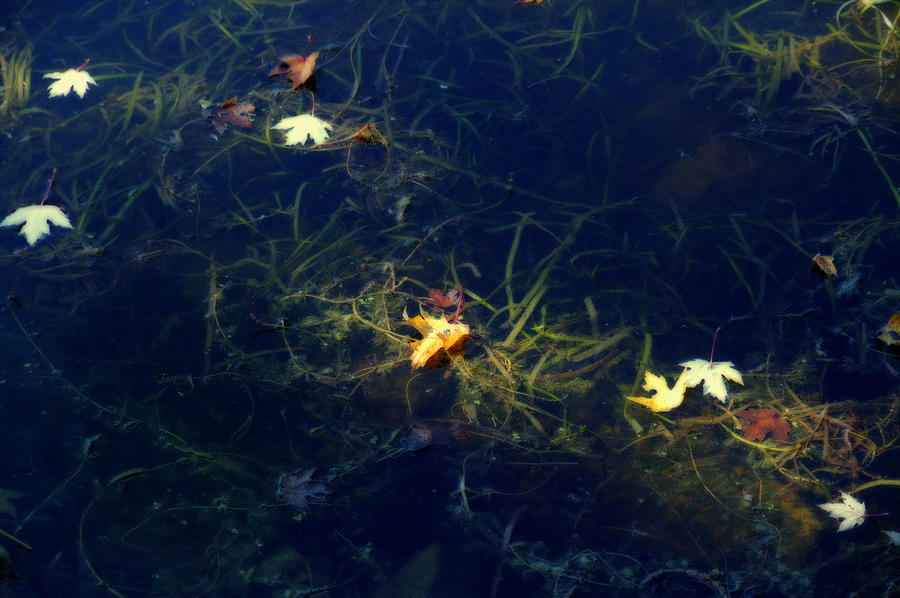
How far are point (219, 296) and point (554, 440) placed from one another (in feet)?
4.08

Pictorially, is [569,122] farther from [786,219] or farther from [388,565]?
[388,565]

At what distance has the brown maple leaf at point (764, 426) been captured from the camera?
1984mm

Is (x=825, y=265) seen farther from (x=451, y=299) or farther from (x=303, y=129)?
(x=303, y=129)

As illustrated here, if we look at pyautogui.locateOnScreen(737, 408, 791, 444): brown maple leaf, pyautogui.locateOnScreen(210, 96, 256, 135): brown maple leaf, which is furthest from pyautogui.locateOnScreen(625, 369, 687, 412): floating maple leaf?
pyautogui.locateOnScreen(210, 96, 256, 135): brown maple leaf

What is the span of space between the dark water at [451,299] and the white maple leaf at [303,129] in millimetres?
61

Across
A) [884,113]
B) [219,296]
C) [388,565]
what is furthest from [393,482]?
[884,113]

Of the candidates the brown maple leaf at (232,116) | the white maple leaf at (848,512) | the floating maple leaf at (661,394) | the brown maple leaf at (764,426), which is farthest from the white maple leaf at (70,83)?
the white maple leaf at (848,512)

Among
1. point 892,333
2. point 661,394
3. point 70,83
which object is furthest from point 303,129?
point 892,333

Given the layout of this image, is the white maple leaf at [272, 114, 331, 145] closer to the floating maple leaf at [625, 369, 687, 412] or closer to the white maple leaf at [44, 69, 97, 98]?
the white maple leaf at [44, 69, 97, 98]

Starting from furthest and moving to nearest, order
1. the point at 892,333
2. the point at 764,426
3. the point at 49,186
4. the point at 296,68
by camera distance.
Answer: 1. the point at 296,68
2. the point at 49,186
3. the point at 892,333
4. the point at 764,426

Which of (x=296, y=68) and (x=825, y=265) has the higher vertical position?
(x=296, y=68)

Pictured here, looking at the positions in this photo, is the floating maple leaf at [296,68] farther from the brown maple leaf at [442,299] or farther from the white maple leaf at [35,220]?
the brown maple leaf at [442,299]

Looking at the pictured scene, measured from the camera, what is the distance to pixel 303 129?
2617 mm

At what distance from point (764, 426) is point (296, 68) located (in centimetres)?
229
